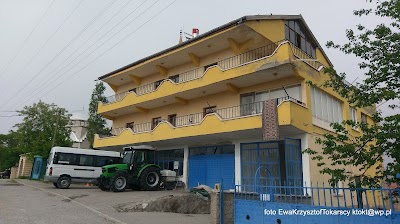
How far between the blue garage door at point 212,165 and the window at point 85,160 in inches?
296

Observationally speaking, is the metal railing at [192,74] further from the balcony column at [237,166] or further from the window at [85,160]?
the window at [85,160]

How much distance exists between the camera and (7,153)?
54250 mm

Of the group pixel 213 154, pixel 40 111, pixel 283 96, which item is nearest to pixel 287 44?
pixel 283 96

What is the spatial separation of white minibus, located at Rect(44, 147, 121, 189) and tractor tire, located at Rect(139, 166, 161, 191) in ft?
18.2

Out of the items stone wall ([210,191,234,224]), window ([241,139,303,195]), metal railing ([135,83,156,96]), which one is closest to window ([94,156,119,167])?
metal railing ([135,83,156,96])

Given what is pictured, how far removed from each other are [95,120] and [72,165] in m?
20.4

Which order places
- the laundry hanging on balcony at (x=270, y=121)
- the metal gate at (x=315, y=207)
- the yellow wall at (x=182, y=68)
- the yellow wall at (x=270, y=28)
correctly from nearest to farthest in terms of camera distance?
1. the metal gate at (x=315, y=207)
2. the laundry hanging on balcony at (x=270, y=121)
3. the yellow wall at (x=270, y=28)
4. the yellow wall at (x=182, y=68)

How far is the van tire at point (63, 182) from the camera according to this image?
20.2 m

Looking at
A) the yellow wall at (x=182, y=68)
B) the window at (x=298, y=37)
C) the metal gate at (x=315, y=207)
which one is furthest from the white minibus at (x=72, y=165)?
the window at (x=298, y=37)

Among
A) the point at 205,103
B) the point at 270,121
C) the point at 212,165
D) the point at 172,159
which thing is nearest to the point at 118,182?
the point at 212,165

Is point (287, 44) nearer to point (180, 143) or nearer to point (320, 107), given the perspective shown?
point (320, 107)

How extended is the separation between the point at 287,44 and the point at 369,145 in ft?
29.0

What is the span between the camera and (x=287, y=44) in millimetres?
14836

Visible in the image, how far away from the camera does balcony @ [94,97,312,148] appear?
1399 cm
